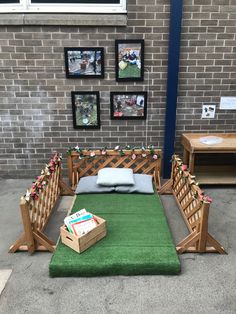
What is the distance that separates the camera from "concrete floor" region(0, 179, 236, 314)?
3.03m

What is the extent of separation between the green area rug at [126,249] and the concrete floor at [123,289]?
96 mm

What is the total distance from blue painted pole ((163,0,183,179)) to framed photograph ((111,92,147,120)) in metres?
0.45

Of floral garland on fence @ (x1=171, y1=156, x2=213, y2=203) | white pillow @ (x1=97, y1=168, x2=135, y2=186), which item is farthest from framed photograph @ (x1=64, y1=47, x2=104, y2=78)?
floral garland on fence @ (x1=171, y1=156, x2=213, y2=203)

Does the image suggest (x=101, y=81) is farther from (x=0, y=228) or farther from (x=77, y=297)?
(x=77, y=297)

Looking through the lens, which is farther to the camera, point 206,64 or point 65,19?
point 206,64

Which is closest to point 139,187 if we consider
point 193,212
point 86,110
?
point 193,212

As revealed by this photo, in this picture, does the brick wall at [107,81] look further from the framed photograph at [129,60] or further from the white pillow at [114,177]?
the white pillow at [114,177]

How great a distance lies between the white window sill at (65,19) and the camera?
5016mm

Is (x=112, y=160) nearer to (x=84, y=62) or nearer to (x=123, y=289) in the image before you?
(x=84, y=62)

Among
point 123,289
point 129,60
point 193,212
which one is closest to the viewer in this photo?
point 123,289

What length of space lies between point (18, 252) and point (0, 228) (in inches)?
26.7

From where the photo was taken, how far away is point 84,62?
17.3 ft

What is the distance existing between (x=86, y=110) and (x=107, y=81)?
64cm

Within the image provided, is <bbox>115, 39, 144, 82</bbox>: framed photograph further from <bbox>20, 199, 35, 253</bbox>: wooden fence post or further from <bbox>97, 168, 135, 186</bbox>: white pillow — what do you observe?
<bbox>20, 199, 35, 253</bbox>: wooden fence post
